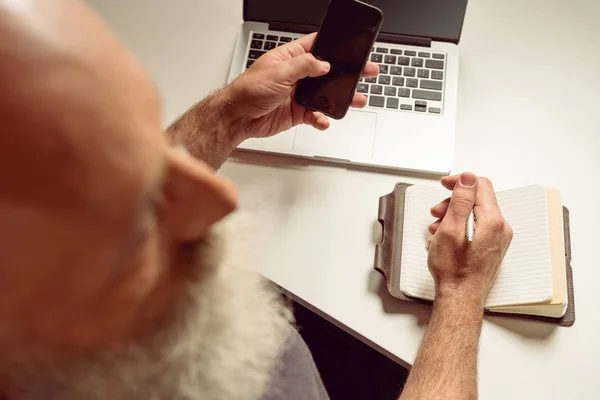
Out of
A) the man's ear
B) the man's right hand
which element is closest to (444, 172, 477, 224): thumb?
the man's right hand

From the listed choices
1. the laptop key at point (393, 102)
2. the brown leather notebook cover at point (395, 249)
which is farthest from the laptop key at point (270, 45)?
the brown leather notebook cover at point (395, 249)

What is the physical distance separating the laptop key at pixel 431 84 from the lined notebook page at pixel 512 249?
18 cm

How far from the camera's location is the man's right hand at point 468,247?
65cm

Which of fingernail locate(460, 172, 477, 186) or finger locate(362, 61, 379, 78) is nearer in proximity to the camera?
fingernail locate(460, 172, 477, 186)

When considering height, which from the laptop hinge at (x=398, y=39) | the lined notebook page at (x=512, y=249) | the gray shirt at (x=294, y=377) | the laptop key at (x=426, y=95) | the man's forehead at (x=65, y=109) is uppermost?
the laptop hinge at (x=398, y=39)

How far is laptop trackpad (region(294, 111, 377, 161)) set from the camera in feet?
2.63

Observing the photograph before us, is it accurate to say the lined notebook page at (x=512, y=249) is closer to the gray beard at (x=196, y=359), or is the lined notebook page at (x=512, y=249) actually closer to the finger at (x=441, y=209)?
the finger at (x=441, y=209)

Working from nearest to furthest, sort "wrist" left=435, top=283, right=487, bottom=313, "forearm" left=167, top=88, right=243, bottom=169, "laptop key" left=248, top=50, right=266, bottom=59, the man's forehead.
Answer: the man's forehead → "wrist" left=435, top=283, right=487, bottom=313 → "forearm" left=167, top=88, right=243, bottom=169 → "laptop key" left=248, top=50, right=266, bottom=59

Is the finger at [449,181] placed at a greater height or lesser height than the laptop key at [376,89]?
lesser

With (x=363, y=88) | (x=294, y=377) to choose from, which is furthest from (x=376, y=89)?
(x=294, y=377)

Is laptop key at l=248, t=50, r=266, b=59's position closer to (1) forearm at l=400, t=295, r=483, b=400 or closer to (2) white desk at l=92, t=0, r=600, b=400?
(2) white desk at l=92, t=0, r=600, b=400

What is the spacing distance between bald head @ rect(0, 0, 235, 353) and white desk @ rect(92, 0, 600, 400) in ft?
1.00

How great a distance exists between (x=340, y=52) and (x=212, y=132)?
209mm

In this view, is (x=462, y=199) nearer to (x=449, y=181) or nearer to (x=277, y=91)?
(x=449, y=181)
